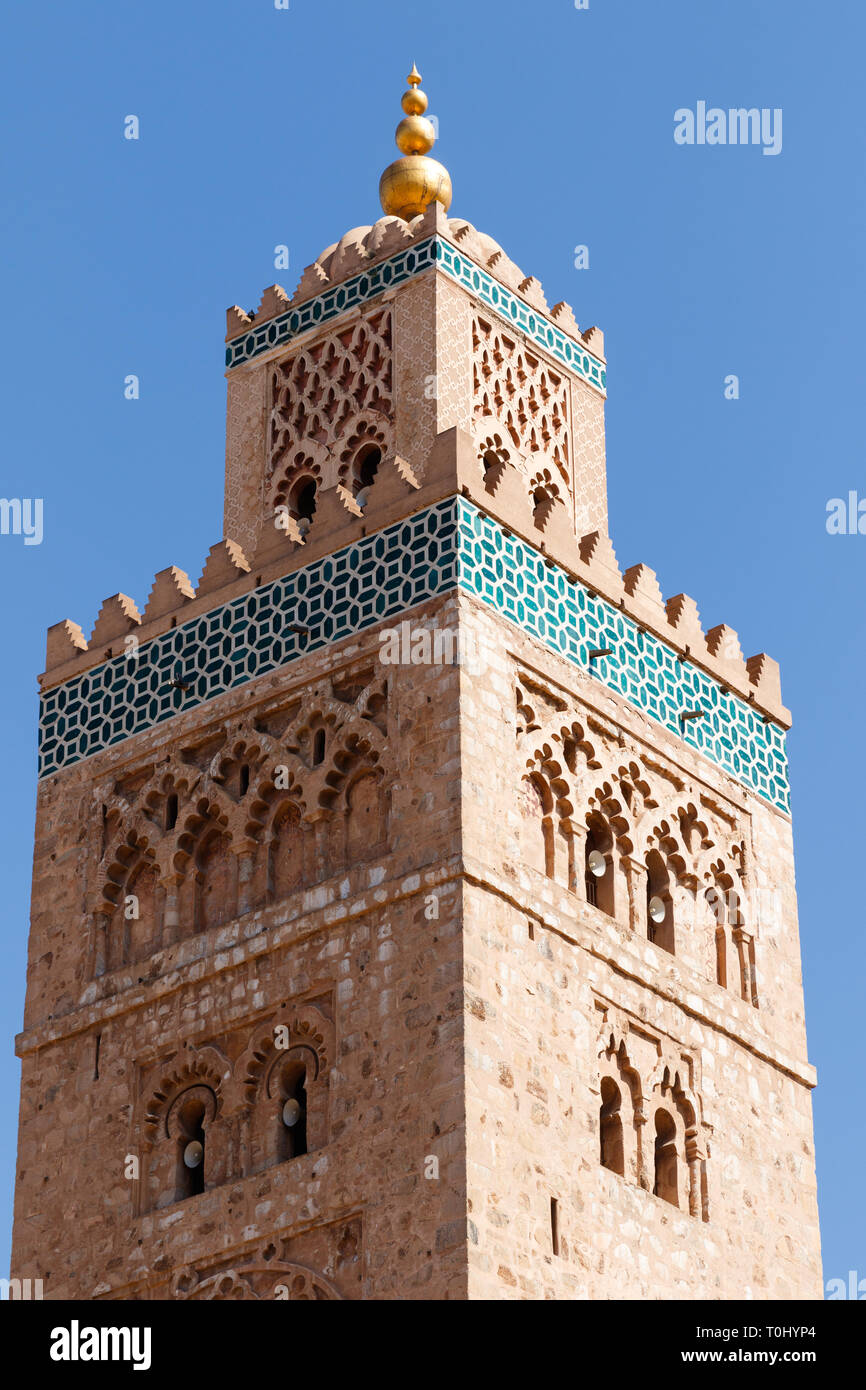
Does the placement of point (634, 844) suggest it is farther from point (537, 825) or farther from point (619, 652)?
point (619, 652)

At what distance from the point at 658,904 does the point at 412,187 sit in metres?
6.45

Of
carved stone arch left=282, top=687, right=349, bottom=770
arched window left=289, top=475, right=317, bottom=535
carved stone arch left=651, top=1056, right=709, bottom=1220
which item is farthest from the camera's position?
arched window left=289, top=475, right=317, bottom=535

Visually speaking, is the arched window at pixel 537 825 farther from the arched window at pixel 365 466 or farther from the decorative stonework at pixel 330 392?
the decorative stonework at pixel 330 392

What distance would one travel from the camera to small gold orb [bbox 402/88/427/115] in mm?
25500

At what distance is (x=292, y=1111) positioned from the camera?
2055 centimetres

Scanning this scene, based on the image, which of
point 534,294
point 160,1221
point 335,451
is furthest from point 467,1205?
point 534,294

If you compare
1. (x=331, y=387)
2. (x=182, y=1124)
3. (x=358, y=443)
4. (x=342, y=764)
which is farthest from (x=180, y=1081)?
(x=331, y=387)

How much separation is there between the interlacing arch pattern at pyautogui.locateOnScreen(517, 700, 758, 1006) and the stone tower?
35 millimetres

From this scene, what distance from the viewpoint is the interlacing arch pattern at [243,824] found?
69.7 ft

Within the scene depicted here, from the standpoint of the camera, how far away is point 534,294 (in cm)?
2473

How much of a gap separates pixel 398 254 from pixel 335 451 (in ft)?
5.37

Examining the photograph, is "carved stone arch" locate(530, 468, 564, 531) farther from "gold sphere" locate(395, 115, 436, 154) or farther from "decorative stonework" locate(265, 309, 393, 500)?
"gold sphere" locate(395, 115, 436, 154)

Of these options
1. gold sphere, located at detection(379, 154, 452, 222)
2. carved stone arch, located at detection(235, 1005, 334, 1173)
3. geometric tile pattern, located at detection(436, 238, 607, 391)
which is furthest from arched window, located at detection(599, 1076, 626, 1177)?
gold sphere, located at detection(379, 154, 452, 222)
